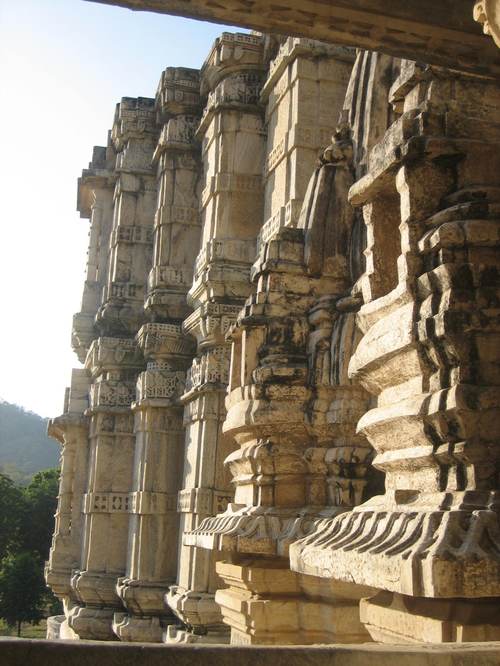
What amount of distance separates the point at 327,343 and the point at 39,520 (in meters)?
35.4

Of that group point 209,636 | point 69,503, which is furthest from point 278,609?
point 69,503

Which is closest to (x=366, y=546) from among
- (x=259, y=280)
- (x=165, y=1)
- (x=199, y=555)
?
(x=165, y=1)

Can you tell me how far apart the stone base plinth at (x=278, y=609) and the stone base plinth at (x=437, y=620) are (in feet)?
6.60

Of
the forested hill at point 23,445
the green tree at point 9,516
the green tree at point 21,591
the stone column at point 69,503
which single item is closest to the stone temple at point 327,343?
the stone column at point 69,503

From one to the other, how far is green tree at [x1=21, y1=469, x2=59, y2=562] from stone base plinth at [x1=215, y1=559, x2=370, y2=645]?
33.4 metres

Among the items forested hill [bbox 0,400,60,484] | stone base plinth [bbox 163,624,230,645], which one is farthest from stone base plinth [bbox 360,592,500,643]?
forested hill [bbox 0,400,60,484]

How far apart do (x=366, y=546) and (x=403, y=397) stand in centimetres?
78

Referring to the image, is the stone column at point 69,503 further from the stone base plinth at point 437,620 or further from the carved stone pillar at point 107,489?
the stone base plinth at point 437,620

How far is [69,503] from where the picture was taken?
17.6 meters

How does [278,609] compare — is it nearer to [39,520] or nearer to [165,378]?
[165,378]

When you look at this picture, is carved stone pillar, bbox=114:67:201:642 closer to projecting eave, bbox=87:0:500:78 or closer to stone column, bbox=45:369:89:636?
stone column, bbox=45:369:89:636

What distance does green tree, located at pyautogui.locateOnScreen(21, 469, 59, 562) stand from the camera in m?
38.3

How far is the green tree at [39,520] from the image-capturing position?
1508 inches

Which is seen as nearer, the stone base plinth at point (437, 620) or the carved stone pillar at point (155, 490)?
the stone base plinth at point (437, 620)
